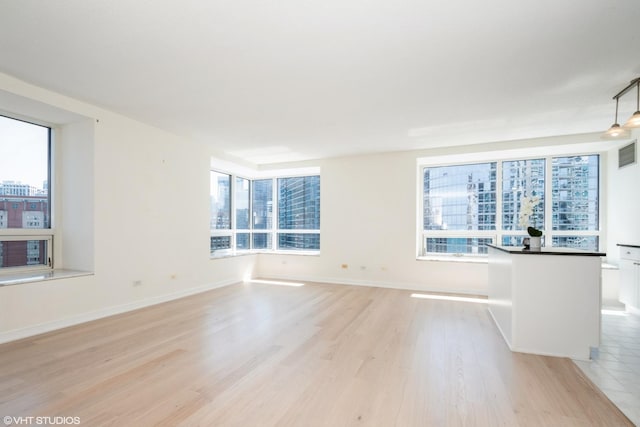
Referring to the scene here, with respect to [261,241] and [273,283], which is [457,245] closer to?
[273,283]

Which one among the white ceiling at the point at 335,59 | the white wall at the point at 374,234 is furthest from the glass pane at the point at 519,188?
the white ceiling at the point at 335,59

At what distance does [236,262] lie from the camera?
617 cm

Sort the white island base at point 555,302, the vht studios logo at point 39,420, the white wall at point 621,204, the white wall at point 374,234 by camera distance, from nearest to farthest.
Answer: the vht studios logo at point 39,420, the white island base at point 555,302, the white wall at point 621,204, the white wall at point 374,234

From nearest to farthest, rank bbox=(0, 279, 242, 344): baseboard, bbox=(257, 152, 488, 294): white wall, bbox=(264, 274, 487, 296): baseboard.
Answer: bbox=(0, 279, 242, 344): baseboard
bbox=(264, 274, 487, 296): baseboard
bbox=(257, 152, 488, 294): white wall

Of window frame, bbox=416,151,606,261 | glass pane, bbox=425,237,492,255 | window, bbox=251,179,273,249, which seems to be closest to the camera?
window frame, bbox=416,151,606,261

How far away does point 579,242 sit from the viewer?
5.18 m

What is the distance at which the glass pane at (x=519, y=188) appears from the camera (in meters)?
5.37

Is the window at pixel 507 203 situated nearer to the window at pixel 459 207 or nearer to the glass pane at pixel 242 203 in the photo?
the window at pixel 459 207

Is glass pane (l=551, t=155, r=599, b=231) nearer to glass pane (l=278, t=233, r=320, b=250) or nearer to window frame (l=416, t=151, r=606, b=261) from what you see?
window frame (l=416, t=151, r=606, b=261)

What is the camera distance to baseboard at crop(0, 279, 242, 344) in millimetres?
3018

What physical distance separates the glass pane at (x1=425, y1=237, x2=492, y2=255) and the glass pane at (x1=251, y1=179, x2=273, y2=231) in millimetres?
3763

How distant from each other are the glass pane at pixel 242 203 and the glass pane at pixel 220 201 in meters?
0.25

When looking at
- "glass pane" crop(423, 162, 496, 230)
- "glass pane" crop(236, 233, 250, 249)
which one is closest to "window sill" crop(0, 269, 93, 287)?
"glass pane" crop(236, 233, 250, 249)

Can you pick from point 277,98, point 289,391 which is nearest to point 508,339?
point 289,391
